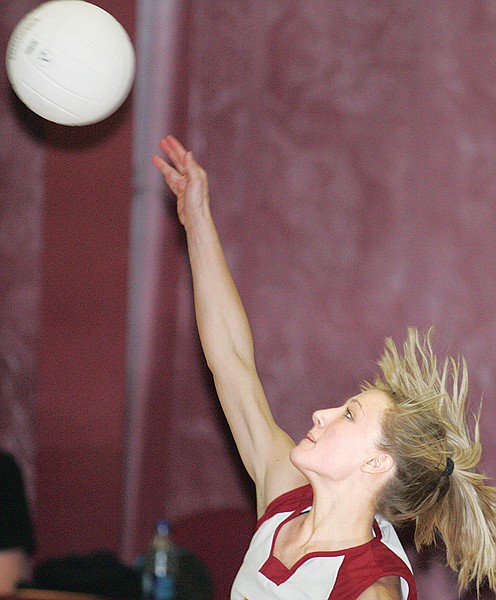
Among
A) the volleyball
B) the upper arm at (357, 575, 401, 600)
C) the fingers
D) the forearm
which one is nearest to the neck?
the upper arm at (357, 575, 401, 600)

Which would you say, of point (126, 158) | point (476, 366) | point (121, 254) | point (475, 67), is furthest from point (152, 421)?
point (475, 67)

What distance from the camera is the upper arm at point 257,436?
94.2 inches

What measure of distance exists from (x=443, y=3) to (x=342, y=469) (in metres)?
1.50

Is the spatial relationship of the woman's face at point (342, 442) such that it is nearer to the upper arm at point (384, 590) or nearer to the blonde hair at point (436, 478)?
the blonde hair at point (436, 478)

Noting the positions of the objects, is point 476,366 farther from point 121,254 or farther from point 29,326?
point 29,326

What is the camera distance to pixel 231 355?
249 cm

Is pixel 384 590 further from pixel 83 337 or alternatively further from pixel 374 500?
pixel 83 337

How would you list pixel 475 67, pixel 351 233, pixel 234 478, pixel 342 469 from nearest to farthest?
pixel 342 469
pixel 475 67
pixel 351 233
pixel 234 478

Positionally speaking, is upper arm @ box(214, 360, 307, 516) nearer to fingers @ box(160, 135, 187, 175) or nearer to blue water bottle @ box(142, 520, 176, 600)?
fingers @ box(160, 135, 187, 175)

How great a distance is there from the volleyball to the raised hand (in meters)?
0.22

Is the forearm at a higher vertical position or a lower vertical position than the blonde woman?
higher

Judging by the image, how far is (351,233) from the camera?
10.1 feet

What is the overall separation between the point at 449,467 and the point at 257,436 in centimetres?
49

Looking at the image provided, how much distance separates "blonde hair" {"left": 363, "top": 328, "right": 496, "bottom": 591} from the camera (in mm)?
2168
